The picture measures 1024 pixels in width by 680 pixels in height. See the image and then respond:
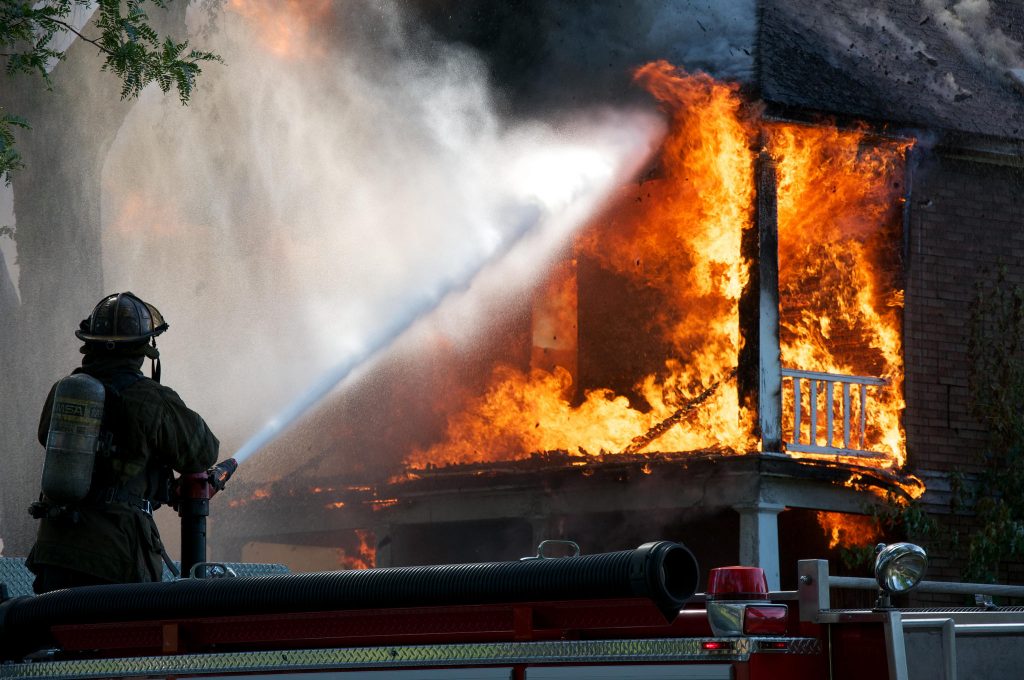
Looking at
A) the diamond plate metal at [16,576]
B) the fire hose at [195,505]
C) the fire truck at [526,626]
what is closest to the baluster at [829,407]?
the fire hose at [195,505]

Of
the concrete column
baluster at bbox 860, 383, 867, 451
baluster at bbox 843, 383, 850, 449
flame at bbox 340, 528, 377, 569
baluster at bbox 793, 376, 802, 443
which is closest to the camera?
the concrete column

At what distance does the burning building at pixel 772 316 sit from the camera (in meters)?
12.9

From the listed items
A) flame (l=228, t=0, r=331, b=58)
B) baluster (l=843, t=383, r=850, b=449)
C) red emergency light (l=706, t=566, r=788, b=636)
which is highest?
flame (l=228, t=0, r=331, b=58)

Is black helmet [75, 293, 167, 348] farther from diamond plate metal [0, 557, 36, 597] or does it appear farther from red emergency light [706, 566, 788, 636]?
red emergency light [706, 566, 788, 636]

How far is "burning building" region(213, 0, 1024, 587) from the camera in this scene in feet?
42.2

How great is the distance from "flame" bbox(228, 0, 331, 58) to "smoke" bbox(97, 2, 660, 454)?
22mm

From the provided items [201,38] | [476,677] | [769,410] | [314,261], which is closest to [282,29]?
[201,38]

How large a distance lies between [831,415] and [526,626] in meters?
9.33

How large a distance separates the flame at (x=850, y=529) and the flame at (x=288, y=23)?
7615 mm

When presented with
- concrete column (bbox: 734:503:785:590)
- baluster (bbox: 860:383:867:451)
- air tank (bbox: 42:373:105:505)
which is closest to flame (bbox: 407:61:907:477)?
baluster (bbox: 860:383:867:451)

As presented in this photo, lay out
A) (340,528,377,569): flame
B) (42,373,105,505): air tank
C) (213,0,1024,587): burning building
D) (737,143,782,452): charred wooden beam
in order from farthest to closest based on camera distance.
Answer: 1. (340,528,377,569): flame
2. (213,0,1024,587): burning building
3. (737,143,782,452): charred wooden beam
4. (42,373,105,505): air tank

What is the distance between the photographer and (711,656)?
4.19 meters

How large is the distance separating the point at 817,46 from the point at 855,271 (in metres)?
2.02

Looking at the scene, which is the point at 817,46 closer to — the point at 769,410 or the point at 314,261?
the point at 769,410
